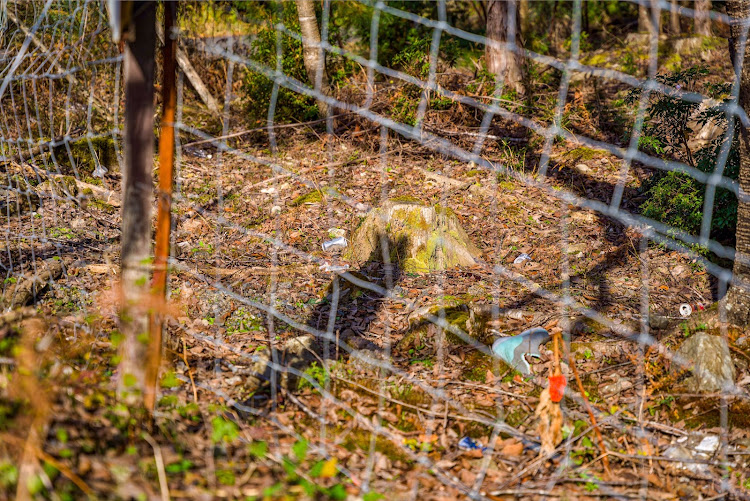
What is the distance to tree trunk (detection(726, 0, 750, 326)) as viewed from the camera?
3451 millimetres

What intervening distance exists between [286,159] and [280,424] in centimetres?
469

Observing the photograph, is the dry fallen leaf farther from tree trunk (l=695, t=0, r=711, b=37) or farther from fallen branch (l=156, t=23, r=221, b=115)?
tree trunk (l=695, t=0, r=711, b=37)

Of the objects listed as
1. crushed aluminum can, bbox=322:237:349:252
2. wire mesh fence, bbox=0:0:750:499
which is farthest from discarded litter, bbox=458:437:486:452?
crushed aluminum can, bbox=322:237:349:252

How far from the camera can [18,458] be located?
166 centimetres

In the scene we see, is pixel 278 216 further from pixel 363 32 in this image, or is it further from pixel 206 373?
pixel 363 32

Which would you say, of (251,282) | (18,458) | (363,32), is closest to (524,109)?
(363,32)

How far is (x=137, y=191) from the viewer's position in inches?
83.3

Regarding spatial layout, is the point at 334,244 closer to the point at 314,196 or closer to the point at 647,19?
the point at 314,196

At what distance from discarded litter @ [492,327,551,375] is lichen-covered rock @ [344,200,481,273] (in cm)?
128

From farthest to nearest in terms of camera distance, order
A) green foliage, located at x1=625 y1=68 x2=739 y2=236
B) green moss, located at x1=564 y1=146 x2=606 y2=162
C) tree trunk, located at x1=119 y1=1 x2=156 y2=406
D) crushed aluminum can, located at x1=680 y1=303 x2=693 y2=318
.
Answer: green moss, located at x1=564 y1=146 x2=606 y2=162 → green foliage, located at x1=625 y1=68 x2=739 y2=236 → crushed aluminum can, located at x1=680 y1=303 x2=693 y2=318 → tree trunk, located at x1=119 y1=1 x2=156 y2=406

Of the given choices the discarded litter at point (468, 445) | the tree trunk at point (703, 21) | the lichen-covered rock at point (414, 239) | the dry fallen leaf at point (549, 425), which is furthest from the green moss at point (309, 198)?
the tree trunk at point (703, 21)

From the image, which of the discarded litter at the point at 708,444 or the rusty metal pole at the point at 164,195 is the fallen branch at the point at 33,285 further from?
the discarded litter at the point at 708,444

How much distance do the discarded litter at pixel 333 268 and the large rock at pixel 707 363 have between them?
95.9 inches

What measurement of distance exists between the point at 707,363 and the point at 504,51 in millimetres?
5113
